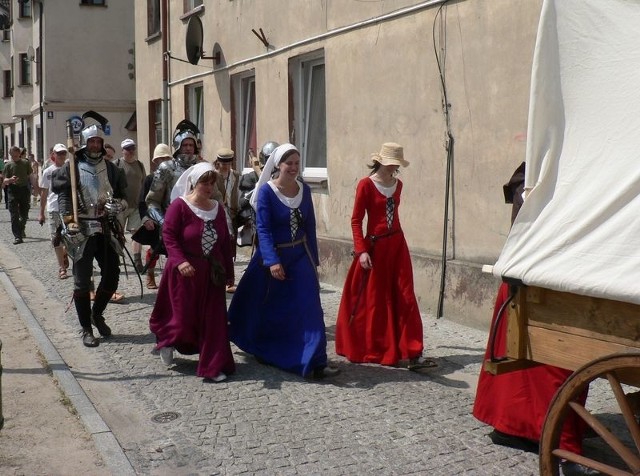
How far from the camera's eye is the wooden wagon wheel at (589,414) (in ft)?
10.9

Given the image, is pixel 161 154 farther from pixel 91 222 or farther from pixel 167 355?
pixel 167 355

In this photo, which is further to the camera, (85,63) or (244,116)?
(85,63)

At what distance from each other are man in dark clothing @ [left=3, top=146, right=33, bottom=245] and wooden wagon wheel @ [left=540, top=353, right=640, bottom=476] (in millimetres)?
14911

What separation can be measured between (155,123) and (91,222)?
12.3 metres

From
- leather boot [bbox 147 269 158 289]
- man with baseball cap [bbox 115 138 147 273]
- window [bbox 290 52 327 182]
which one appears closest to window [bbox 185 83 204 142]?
man with baseball cap [bbox 115 138 147 273]

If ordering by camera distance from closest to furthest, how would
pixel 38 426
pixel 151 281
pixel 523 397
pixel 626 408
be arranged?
1. pixel 626 408
2. pixel 523 397
3. pixel 38 426
4. pixel 151 281

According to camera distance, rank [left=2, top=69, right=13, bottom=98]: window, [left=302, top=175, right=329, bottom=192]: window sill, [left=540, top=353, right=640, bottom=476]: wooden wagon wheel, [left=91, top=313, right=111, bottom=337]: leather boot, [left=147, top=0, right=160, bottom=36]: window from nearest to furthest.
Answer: [left=540, top=353, right=640, bottom=476]: wooden wagon wheel < [left=91, top=313, right=111, bottom=337]: leather boot < [left=302, top=175, right=329, bottom=192]: window sill < [left=147, top=0, right=160, bottom=36]: window < [left=2, top=69, right=13, bottom=98]: window

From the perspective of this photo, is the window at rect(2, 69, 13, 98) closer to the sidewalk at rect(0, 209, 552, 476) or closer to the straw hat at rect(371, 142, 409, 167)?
the sidewalk at rect(0, 209, 552, 476)

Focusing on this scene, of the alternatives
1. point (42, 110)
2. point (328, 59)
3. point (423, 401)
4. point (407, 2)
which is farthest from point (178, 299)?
point (42, 110)

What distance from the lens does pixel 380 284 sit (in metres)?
6.79

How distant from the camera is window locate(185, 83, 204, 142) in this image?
1647 centimetres

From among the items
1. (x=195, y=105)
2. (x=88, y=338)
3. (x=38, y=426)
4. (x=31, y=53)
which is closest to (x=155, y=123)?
(x=195, y=105)

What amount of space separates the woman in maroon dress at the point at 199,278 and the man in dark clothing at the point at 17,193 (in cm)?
1133

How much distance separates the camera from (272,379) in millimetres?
6457
